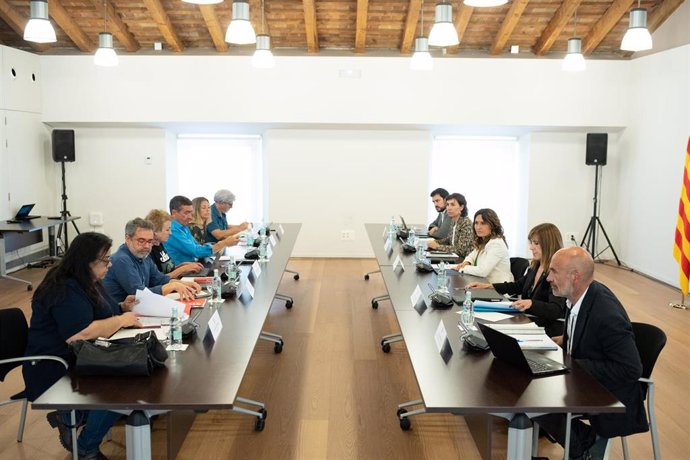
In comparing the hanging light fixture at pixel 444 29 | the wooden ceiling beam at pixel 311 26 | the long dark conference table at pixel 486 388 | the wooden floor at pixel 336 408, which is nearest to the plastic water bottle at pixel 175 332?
the wooden floor at pixel 336 408

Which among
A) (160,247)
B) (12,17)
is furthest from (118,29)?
(160,247)

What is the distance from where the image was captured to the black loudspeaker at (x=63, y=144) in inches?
376

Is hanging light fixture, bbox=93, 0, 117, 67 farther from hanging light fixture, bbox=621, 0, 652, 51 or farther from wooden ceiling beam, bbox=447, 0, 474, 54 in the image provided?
hanging light fixture, bbox=621, 0, 652, 51

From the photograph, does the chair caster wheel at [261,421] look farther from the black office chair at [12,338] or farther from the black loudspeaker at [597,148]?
the black loudspeaker at [597,148]

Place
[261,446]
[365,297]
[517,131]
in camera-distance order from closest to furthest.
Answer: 1. [261,446]
2. [365,297]
3. [517,131]

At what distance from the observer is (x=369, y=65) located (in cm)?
959

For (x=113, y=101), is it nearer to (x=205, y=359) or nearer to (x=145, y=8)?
(x=145, y=8)

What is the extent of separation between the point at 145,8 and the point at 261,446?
6713 mm

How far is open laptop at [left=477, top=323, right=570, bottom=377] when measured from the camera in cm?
290

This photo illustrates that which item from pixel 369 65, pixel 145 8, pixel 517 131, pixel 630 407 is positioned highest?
pixel 145 8

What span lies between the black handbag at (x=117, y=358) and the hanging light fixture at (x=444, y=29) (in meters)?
3.32

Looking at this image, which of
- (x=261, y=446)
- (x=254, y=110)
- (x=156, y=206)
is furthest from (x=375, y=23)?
(x=261, y=446)

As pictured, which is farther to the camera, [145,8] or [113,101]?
[113,101]

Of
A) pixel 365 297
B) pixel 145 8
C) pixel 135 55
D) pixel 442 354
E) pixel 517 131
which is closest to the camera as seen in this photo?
pixel 442 354
